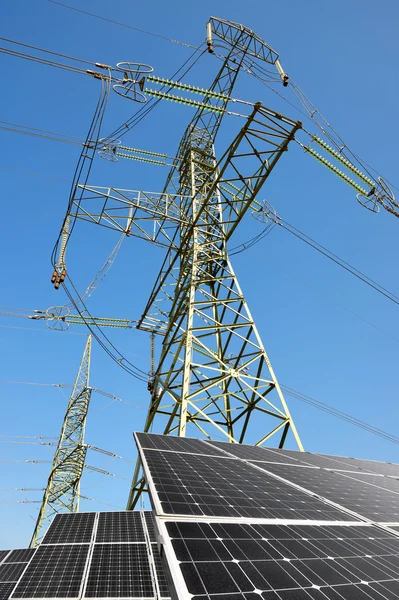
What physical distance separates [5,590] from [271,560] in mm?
10892

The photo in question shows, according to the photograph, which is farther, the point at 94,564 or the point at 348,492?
the point at 94,564

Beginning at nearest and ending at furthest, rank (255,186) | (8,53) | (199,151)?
(8,53) < (255,186) < (199,151)

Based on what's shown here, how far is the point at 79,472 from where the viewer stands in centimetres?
3456

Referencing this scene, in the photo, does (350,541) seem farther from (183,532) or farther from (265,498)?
(183,532)

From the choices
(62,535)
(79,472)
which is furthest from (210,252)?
(79,472)

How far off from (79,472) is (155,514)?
3558 centimetres

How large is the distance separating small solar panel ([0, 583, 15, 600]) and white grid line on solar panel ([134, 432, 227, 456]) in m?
6.13


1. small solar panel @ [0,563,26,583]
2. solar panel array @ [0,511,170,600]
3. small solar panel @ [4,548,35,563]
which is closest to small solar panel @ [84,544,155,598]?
solar panel array @ [0,511,170,600]

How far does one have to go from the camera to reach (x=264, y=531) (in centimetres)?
420

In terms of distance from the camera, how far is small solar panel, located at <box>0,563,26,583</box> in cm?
1162

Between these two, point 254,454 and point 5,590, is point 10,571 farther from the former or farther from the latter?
point 254,454

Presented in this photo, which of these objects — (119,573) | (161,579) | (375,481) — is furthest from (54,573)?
(375,481)

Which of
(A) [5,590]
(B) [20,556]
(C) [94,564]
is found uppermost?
(C) [94,564]

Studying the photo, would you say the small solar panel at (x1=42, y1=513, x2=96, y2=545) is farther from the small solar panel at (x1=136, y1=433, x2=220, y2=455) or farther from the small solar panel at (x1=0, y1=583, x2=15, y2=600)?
the small solar panel at (x1=136, y1=433, x2=220, y2=455)
